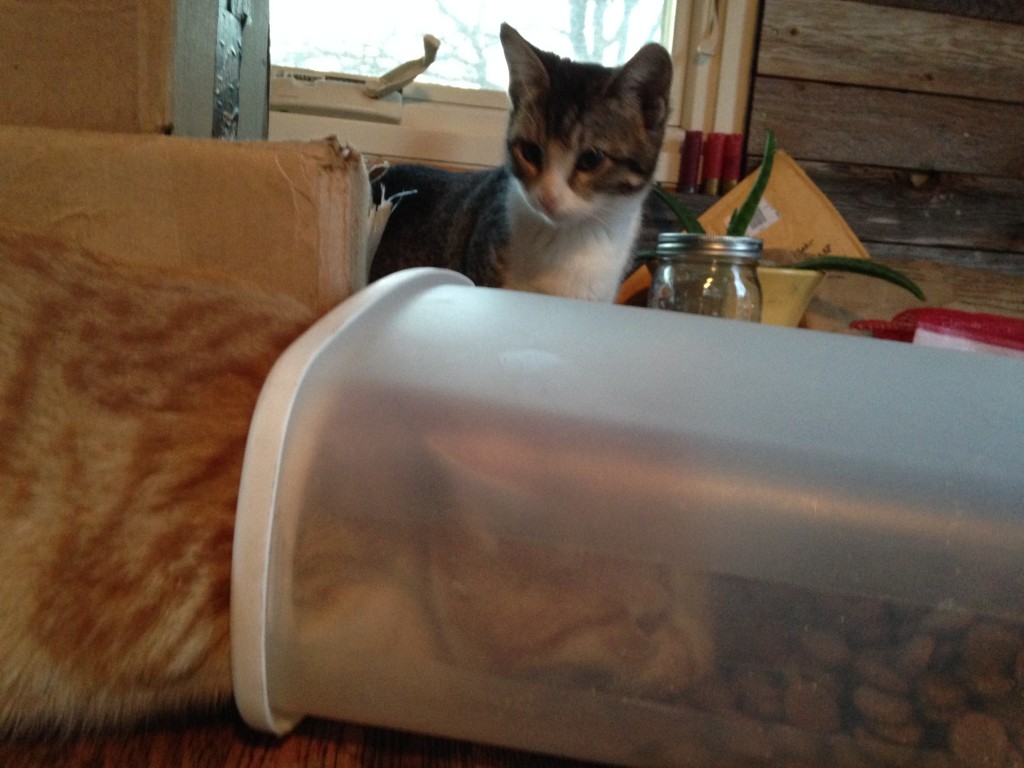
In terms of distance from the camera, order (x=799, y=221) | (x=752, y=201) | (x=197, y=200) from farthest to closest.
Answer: (x=799, y=221) < (x=752, y=201) < (x=197, y=200)

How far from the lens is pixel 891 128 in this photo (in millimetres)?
1662

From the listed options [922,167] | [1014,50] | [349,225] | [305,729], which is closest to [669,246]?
[349,225]

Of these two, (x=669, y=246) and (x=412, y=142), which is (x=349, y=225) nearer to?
(x=669, y=246)

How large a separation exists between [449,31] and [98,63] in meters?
1.13

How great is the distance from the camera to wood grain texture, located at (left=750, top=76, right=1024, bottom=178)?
1614 mm

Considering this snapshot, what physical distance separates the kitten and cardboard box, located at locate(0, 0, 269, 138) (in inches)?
21.4

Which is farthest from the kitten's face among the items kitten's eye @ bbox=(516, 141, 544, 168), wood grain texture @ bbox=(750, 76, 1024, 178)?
wood grain texture @ bbox=(750, 76, 1024, 178)

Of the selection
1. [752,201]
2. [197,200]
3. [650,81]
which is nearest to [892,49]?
[752,201]

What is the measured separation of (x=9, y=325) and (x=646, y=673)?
0.58 m

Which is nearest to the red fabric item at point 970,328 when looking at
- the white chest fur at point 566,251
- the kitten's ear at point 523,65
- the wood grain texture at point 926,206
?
the white chest fur at point 566,251

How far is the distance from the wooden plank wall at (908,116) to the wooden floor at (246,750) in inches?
57.9

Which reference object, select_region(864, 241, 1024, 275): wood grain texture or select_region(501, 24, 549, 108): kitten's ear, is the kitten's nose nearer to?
Answer: select_region(501, 24, 549, 108): kitten's ear

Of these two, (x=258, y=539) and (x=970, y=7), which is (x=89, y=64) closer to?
(x=258, y=539)

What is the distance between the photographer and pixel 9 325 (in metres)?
0.58
